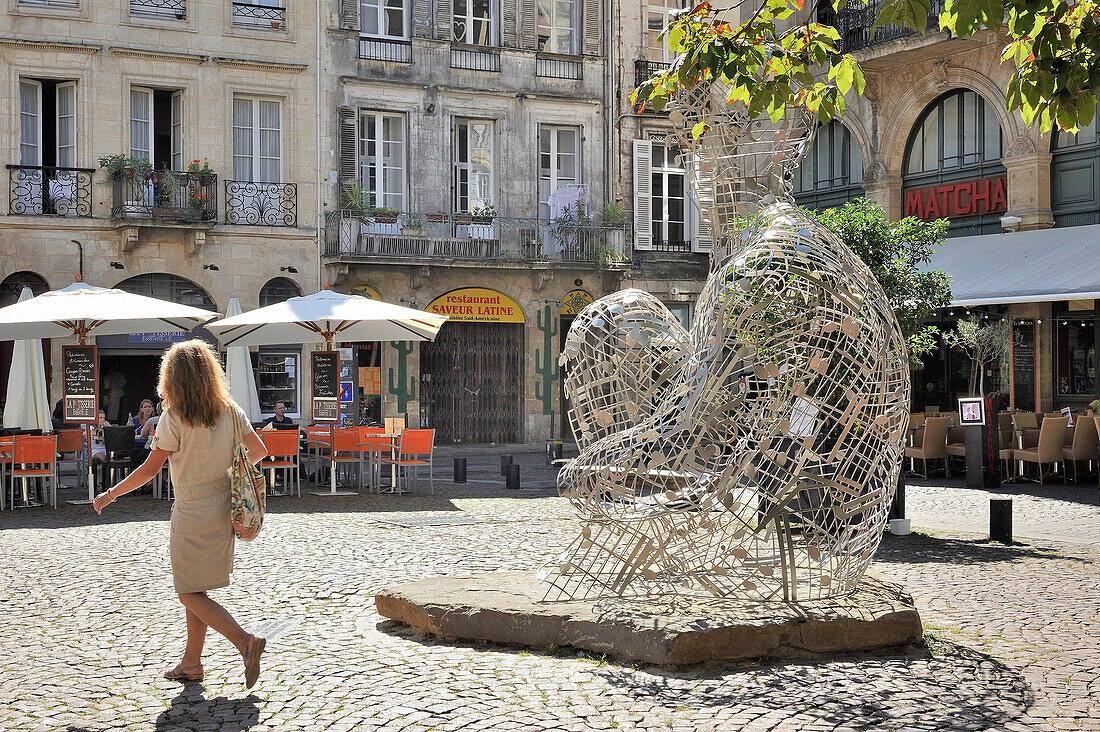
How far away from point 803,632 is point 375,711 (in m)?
2.09

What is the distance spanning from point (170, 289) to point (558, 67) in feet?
30.8

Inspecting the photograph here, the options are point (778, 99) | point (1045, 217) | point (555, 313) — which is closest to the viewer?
point (778, 99)

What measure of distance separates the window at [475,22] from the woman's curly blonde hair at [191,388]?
67.5ft

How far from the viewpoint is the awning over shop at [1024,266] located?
1662 cm

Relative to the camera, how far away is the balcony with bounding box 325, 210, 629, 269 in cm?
2333

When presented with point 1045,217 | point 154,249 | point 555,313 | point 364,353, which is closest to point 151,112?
point 154,249

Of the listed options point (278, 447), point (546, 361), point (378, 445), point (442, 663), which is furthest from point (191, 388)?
point (546, 361)

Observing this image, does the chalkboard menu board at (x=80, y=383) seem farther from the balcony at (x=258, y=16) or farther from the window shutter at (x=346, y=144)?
the balcony at (x=258, y=16)

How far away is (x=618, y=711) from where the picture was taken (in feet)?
16.1

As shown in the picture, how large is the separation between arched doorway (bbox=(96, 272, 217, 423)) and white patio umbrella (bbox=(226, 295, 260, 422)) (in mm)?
4428

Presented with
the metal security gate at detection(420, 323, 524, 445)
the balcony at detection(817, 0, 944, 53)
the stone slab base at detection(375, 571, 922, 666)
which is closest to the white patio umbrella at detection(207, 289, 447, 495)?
the metal security gate at detection(420, 323, 524, 445)

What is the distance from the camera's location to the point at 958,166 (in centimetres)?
2198

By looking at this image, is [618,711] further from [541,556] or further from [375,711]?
[541,556]

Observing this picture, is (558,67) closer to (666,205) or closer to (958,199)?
(666,205)
